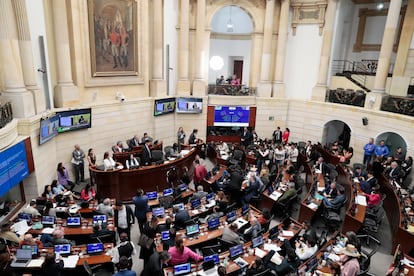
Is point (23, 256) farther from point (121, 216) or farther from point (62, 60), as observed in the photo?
point (62, 60)

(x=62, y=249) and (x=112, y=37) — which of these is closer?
(x=62, y=249)

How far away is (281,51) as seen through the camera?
17.0m

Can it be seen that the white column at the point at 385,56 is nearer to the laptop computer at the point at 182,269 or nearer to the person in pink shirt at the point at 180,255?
the person in pink shirt at the point at 180,255

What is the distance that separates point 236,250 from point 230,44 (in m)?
18.6

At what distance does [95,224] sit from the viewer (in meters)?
7.59

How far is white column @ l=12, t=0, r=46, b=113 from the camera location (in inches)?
364

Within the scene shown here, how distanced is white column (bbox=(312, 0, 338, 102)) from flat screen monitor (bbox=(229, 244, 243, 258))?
11.6 m

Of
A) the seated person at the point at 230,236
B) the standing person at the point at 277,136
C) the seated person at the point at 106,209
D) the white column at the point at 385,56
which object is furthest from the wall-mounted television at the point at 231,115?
the seated person at the point at 230,236

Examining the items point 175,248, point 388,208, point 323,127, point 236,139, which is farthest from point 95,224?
point 323,127

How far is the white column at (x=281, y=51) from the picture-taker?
16.4 meters

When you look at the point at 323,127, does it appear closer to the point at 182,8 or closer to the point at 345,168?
the point at 345,168

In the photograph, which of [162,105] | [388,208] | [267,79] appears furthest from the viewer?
[267,79]

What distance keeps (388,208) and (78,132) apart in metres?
11.2

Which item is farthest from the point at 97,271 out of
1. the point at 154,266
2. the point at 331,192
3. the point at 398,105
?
the point at 398,105
